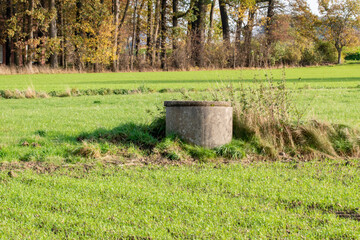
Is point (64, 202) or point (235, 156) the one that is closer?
point (64, 202)

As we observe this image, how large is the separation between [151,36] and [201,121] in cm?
4219

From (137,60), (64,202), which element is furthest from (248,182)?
(137,60)

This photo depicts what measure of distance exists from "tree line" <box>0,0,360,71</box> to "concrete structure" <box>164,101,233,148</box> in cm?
3042

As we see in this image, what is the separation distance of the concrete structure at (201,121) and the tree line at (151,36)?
30.4 m

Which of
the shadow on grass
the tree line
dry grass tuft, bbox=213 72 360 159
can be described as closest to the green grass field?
the shadow on grass

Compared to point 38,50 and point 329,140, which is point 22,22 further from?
point 329,140

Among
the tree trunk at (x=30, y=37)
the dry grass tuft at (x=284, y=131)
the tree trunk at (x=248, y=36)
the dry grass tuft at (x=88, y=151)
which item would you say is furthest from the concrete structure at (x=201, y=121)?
the tree trunk at (x=248, y=36)

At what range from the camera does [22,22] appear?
3997cm

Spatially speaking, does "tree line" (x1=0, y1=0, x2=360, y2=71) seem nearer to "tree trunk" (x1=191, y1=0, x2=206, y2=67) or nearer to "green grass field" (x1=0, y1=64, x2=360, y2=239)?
"tree trunk" (x1=191, y1=0, x2=206, y2=67)

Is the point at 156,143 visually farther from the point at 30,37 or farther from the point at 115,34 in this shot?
the point at 115,34

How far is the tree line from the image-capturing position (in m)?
39.6

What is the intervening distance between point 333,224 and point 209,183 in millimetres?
1610

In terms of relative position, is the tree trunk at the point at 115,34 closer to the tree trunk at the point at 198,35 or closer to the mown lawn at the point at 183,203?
the tree trunk at the point at 198,35

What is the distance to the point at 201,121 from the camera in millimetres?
6391
